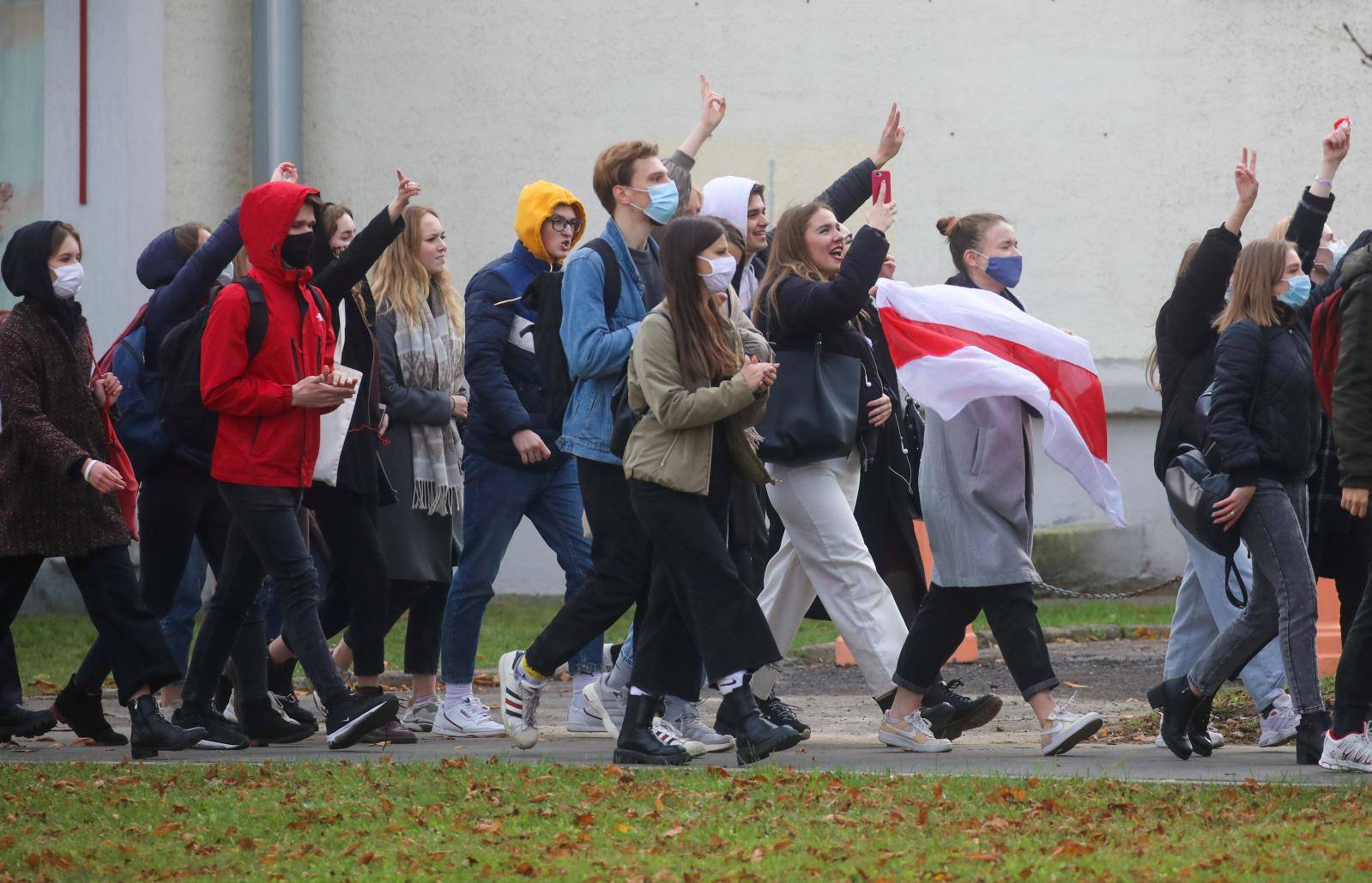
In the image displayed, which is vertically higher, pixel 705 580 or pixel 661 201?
pixel 661 201

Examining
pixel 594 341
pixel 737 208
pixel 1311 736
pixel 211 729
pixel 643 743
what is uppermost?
pixel 737 208

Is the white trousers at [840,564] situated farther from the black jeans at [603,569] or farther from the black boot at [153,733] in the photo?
the black boot at [153,733]

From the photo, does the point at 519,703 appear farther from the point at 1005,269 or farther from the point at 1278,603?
the point at 1278,603

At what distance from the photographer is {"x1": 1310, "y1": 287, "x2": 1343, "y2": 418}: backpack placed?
6777 millimetres

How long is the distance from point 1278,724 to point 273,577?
144 inches

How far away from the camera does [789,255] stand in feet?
24.4

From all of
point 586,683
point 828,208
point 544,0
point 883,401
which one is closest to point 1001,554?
point 883,401

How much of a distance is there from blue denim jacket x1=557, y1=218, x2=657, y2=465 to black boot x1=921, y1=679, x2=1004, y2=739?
1.51m

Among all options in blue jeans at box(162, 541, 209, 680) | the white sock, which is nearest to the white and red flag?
the white sock

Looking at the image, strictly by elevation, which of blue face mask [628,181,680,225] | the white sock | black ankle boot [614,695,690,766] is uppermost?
blue face mask [628,181,680,225]

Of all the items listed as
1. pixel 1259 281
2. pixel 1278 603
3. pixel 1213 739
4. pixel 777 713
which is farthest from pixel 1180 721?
pixel 777 713

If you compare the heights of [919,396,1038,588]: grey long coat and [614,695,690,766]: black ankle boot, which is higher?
[919,396,1038,588]: grey long coat

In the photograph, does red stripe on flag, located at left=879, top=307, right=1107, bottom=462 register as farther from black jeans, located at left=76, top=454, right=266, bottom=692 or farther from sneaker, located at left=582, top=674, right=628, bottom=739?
black jeans, located at left=76, top=454, right=266, bottom=692

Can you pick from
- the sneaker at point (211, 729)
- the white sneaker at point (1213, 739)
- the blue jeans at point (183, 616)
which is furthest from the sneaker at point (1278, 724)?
the blue jeans at point (183, 616)
